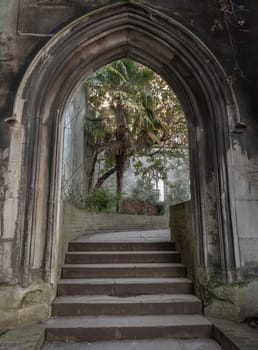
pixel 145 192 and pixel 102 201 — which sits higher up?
pixel 145 192

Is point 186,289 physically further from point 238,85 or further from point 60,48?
point 60,48

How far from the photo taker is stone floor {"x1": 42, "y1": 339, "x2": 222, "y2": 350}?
2248 millimetres

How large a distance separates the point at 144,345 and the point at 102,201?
5762 mm

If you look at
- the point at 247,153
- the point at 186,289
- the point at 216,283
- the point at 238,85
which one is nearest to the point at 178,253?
the point at 186,289

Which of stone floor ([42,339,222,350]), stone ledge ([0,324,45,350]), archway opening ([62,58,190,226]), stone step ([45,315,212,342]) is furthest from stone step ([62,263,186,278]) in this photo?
archway opening ([62,58,190,226])

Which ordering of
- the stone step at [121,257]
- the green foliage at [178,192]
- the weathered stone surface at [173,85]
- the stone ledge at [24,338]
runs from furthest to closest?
the green foliage at [178,192]
the stone step at [121,257]
the weathered stone surface at [173,85]
the stone ledge at [24,338]

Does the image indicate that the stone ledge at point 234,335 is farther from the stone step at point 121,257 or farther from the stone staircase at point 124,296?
the stone step at point 121,257

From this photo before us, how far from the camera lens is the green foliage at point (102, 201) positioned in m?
7.57

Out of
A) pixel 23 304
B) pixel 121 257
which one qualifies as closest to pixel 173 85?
pixel 121 257

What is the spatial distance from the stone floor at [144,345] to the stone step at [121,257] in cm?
131

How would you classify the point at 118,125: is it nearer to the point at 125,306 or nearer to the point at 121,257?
the point at 121,257

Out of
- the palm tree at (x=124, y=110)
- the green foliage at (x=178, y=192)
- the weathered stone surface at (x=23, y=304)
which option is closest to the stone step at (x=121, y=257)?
the weathered stone surface at (x=23, y=304)

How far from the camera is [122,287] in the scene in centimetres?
300

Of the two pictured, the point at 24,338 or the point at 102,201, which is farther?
the point at 102,201
